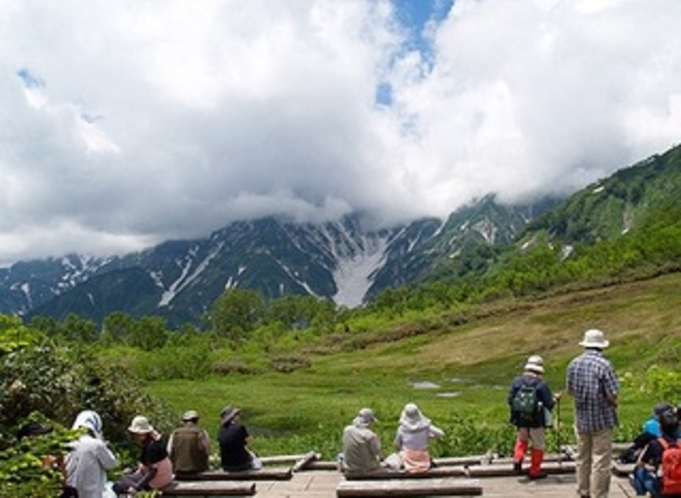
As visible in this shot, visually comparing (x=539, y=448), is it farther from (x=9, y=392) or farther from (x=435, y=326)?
(x=435, y=326)

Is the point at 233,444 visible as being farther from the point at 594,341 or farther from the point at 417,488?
the point at 594,341

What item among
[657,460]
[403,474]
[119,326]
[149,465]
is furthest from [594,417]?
[119,326]

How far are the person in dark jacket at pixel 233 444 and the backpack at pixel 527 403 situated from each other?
6778 millimetres

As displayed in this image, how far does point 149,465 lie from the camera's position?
16922 millimetres

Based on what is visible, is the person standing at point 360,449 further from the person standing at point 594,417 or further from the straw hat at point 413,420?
the person standing at point 594,417

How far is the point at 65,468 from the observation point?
12406 mm

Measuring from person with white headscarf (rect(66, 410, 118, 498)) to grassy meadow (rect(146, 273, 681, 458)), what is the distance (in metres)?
11.7

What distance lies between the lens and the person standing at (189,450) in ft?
61.4

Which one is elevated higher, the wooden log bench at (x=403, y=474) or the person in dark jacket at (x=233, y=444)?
the person in dark jacket at (x=233, y=444)

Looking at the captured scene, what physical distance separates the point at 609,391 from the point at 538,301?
113 metres

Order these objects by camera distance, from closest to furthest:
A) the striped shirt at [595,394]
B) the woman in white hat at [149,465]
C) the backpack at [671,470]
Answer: the backpack at [671,470] → the striped shirt at [595,394] → the woman in white hat at [149,465]

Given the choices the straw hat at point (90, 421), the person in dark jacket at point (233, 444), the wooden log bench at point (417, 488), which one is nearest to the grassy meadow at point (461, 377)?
the person in dark jacket at point (233, 444)

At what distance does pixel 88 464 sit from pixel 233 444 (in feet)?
22.3

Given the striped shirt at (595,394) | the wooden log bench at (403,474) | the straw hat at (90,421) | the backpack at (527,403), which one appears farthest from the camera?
the wooden log bench at (403,474)
